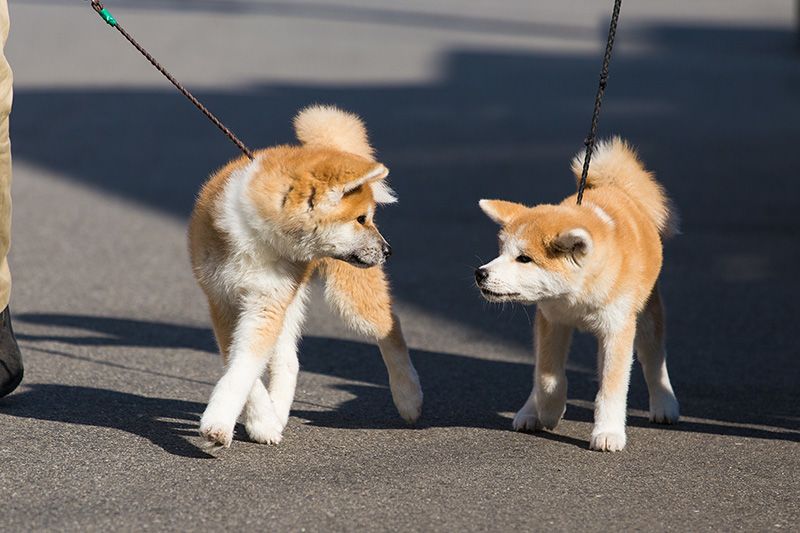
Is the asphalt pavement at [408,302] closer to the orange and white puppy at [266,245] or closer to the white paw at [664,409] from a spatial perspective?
the white paw at [664,409]

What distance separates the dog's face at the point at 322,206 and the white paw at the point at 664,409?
1435mm

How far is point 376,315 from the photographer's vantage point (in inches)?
201

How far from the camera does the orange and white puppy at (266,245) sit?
4.60m

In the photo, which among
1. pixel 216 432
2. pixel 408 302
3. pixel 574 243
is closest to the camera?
pixel 216 432

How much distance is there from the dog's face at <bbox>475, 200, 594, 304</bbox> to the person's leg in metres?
1.94

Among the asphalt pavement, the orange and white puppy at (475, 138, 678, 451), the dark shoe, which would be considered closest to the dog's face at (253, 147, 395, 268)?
the orange and white puppy at (475, 138, 678, 451)

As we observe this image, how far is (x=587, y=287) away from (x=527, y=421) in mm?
691

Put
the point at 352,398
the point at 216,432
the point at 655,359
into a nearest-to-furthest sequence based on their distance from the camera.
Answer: the point at 216,432, the point at 655,359, the point at 352,398

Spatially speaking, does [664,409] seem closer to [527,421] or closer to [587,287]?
[527,421]

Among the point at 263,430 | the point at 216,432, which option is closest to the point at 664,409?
the point at 263,430

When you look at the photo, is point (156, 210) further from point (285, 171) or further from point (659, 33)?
point (659, 33)

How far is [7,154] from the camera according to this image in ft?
17.0

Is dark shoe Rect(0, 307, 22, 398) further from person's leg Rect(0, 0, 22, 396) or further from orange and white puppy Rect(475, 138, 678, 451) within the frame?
orange and white puppy Rect(475, 138, 678, 451)

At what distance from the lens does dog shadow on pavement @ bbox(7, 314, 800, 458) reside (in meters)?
5.15
